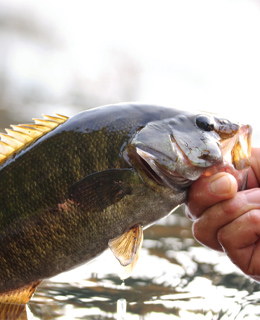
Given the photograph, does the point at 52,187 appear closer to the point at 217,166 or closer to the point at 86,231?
the point at 86,231

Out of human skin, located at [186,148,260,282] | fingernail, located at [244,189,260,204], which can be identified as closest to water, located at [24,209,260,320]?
human skin, located at [186,148,260,282]

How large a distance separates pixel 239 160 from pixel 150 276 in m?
1.34

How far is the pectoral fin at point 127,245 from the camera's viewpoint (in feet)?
7.64

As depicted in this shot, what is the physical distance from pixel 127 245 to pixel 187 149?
520mm

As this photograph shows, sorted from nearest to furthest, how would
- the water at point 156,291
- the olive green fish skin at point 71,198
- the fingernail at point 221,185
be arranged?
1. the olive green fish skin at point 71,198
2. the fingernail at point 221,185
3. the water at point 156,291

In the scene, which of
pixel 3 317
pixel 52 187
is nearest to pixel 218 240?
pixel 52 187

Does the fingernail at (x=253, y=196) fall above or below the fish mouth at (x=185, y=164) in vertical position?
below

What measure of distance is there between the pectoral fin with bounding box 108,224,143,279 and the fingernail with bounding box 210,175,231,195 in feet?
1.30

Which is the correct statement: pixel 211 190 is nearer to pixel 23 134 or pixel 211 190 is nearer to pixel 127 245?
pixel 127 245

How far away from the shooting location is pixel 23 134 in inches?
96.1

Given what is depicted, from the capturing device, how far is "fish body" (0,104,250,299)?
2.28 meters

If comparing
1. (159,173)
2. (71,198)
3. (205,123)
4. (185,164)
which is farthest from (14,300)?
(205,123)

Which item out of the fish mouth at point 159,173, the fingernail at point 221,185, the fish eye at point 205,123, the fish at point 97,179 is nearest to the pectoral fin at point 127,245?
the fish at point 97,179

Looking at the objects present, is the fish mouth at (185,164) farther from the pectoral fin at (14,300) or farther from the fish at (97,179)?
the pectoral fin at (14,300)
